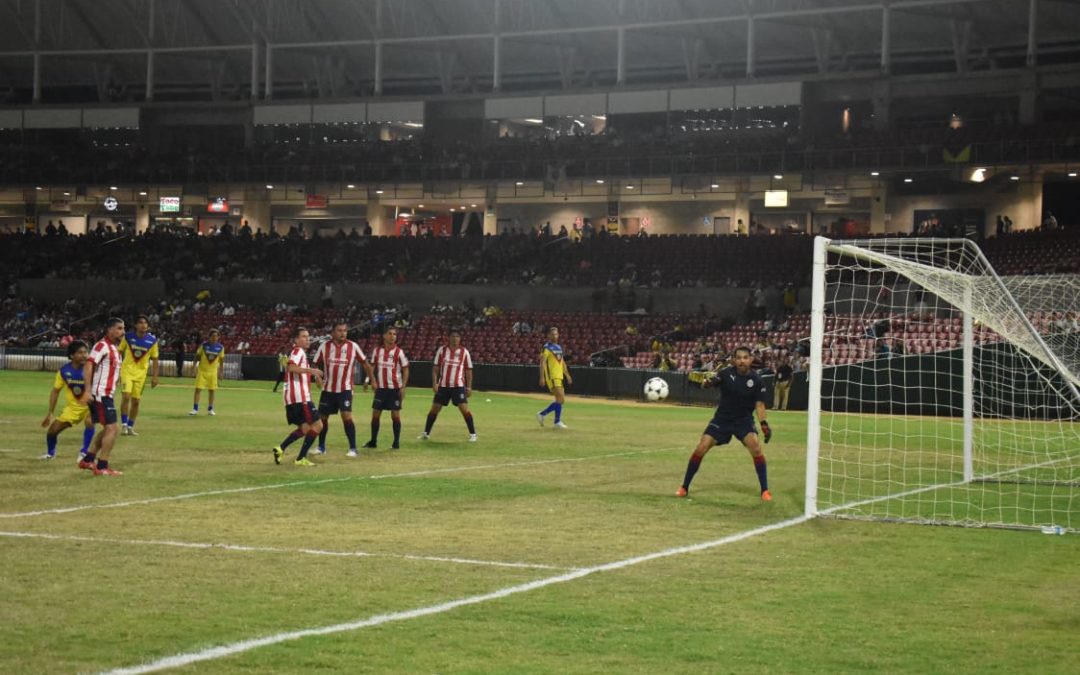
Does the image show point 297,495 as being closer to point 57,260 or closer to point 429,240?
point 429,240

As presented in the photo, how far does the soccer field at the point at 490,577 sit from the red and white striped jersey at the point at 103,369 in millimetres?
1162

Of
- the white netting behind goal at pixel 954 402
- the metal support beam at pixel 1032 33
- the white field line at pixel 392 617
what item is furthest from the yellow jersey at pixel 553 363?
the metal support beam at pixel 1032 33

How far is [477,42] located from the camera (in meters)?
66.1

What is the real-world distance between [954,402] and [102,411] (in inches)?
989

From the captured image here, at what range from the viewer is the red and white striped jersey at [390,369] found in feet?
69.5

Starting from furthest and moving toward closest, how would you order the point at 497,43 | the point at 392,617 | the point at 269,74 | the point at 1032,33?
1. the point at 269,74
2. the point at 497,43
3. the point at 1032,33
4. the point at 392,617

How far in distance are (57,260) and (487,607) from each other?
65334 millimetres

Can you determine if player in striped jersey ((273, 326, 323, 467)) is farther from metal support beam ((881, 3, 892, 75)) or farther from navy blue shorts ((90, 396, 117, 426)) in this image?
metal support beam ((881, 3, 892, 75))

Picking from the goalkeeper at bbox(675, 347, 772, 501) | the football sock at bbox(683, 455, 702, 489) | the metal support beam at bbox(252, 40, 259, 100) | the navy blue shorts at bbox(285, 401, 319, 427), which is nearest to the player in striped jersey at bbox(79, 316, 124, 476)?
the navy blue shorts at bbox(285, 401, 319, 427)

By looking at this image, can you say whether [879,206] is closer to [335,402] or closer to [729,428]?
[335,402]

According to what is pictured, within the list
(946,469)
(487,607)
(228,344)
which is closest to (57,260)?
(228,344)

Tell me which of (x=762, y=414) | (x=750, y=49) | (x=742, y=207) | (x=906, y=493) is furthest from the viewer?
(x=742, y=207)

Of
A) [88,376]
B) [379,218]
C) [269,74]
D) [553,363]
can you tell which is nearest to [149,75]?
[269,74]

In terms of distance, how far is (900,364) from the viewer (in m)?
35.7
